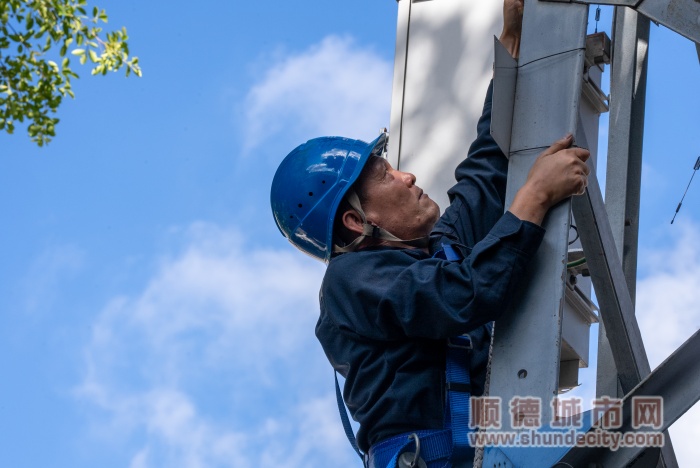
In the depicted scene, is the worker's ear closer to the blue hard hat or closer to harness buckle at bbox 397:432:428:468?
the blue hard hat

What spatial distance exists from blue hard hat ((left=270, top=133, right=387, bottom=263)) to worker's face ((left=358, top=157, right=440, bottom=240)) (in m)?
0.06

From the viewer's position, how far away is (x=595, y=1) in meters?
2.85

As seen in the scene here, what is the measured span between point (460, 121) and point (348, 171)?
139 centimetres

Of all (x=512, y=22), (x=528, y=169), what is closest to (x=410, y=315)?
(x=528, y=169)

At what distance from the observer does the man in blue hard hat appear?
274 centimetres

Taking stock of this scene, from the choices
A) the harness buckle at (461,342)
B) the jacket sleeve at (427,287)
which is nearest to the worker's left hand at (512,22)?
the jacket sleeve at (427,287)

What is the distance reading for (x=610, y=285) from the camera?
2982mm

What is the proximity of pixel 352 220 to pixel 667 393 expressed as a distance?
4.48 ft

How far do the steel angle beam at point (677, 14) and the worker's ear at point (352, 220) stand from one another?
3.88 feet

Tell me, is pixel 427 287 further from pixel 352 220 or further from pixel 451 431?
pixel 352 220

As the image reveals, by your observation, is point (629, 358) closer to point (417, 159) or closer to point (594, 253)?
point (594, 253)

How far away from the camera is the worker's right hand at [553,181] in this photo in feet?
8.87

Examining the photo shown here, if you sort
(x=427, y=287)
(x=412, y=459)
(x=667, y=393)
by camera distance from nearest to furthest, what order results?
(x=667, y=393)
(x=427, y=287)
(x=412, y=459)

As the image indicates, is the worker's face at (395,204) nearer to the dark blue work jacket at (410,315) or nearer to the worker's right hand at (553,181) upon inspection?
the dark blue work jacket at (410,315)
